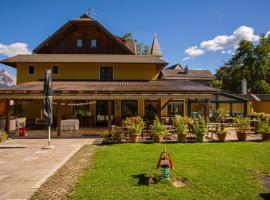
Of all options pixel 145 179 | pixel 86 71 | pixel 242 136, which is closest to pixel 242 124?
pixel 242 136

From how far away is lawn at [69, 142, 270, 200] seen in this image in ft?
20.0

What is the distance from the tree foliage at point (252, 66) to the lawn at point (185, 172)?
4180 centimetres

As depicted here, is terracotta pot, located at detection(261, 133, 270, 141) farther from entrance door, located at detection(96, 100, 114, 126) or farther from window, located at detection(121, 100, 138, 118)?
entrance door, located at detection(96, 100, 114, 126)

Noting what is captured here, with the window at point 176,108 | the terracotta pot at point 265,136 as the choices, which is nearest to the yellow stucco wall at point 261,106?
the window at point 176,108

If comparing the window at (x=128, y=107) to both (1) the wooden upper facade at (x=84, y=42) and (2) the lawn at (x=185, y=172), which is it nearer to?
(1) the wooden upper facade at (x=84, y=42)

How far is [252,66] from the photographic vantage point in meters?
50.5

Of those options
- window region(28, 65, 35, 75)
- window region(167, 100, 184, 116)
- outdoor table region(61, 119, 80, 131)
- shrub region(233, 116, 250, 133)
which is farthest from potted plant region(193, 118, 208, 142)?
window region(28, 65, 35, 75)

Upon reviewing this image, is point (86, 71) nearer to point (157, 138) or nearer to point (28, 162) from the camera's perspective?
point (157, 138)

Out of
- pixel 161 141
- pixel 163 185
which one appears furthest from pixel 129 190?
pixel 161 141

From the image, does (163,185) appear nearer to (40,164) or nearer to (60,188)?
(60,188)

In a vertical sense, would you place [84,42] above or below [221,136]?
above

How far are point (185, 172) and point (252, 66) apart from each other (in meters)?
48.8

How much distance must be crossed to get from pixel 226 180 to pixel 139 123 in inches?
293

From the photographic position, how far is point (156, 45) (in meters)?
33.8
